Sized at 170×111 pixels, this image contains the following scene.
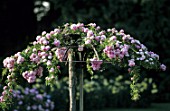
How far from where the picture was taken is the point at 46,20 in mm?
11289

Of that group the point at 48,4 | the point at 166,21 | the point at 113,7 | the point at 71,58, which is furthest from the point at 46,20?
the point at 71,58

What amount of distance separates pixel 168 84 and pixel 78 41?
20.9ft

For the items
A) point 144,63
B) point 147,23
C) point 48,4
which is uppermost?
point 48,4

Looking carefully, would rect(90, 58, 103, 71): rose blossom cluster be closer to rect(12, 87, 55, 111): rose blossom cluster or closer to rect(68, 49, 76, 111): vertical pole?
rect(68, 49, 76, 111): vertical pole

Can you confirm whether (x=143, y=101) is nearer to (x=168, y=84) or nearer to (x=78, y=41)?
(x=168, y=84)

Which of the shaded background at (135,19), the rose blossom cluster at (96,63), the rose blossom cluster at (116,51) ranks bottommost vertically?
the rose blossom cluster at (96,63)

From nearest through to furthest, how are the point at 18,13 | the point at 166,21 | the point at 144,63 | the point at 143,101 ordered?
the point at 144,63
the point at 143,101
the point at 166,21
the point at 18,13

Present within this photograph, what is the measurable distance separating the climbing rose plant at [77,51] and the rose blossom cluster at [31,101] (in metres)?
3.08

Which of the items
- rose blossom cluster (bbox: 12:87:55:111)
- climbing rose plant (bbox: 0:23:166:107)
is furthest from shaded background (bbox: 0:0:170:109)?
climbing rose plant (bbox: 0:23:166:107)

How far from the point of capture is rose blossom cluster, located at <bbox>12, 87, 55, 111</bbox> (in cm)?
741

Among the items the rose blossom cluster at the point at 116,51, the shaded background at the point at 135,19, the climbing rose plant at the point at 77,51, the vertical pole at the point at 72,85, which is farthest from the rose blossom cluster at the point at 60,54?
the shaded background at the point at 135,19

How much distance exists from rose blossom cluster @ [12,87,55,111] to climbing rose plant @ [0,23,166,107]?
308 centimetres

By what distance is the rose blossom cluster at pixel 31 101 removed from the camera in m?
7.41

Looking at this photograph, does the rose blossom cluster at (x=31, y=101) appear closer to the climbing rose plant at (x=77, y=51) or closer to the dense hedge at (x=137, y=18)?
the dense hedge at (x=137, y=18)
